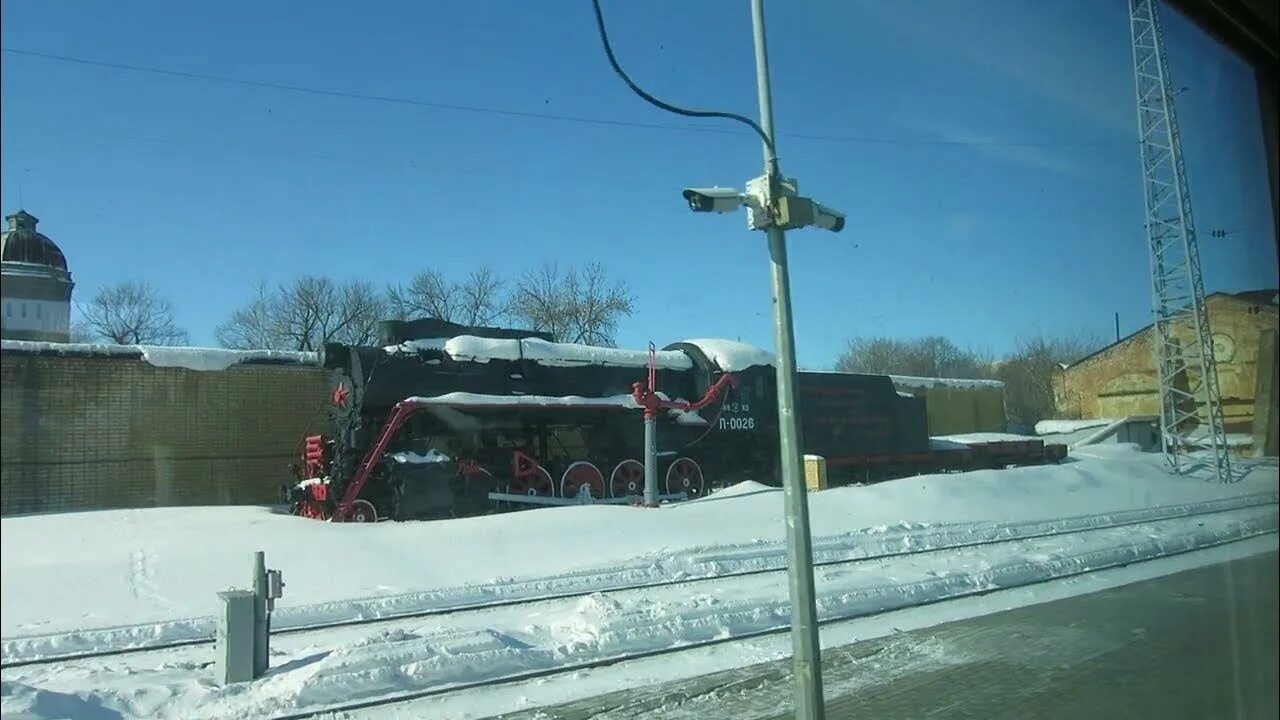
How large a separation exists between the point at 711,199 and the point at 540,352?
410 inches

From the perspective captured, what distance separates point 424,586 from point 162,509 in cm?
311

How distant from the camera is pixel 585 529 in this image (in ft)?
41.6

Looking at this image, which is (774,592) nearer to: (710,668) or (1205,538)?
(710,668)

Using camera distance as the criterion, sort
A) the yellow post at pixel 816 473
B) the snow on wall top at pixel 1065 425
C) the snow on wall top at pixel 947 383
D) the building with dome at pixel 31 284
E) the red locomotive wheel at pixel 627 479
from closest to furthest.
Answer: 1. the building with dome at pixel 31 284
2. the snow on wall top at pixel 1065 425
3. the snow on wall top at pixel 947 383
4. the red locomotive wheel at pixel 627 479
5. the yellow post at pixel 816 473

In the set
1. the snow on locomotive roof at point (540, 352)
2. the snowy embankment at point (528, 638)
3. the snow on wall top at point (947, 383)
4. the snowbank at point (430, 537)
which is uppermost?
the snow on locomotive roof at point (540, 352)

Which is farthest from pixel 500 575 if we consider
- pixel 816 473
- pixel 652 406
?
pixel 816 473

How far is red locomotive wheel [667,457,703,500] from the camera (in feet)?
55.0

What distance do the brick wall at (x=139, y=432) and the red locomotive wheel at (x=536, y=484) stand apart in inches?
139

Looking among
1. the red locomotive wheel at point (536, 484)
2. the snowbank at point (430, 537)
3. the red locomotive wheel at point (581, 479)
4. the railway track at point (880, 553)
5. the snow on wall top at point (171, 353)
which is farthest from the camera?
the red locomotive wheel at point (581, 479)

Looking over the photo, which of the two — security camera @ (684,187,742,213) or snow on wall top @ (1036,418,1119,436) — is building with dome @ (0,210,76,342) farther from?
snow on wall top @ (1036,418,1119,436)

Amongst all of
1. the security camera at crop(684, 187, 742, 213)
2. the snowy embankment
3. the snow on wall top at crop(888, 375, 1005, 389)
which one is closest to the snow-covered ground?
the snowy embankment

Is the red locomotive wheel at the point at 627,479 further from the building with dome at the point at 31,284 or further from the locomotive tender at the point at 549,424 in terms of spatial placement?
the building with dome at the point at 31,284

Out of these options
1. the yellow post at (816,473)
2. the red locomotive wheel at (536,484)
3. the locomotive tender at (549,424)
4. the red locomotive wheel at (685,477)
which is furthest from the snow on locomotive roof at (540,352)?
the yellow post at (816,473)

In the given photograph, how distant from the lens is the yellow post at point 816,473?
16.6 m
